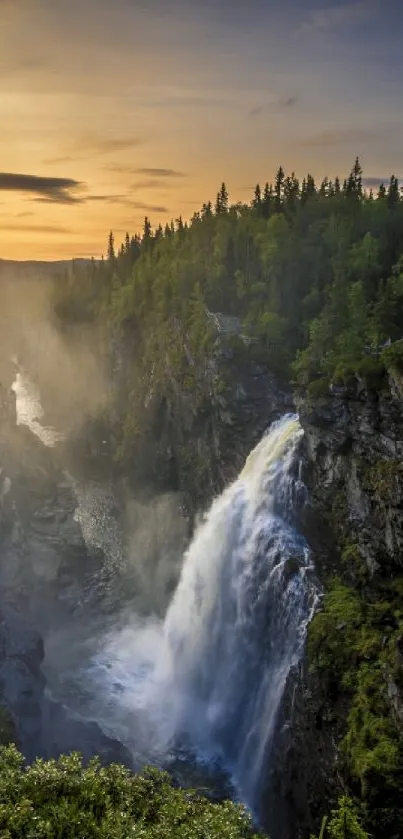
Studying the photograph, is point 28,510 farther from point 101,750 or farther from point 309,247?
point 309,247

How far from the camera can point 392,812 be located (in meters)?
31.9

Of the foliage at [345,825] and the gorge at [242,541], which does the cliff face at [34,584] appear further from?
the foliage at [345,825]

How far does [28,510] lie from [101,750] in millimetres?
39240

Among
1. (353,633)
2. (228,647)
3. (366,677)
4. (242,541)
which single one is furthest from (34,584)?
(366,677)

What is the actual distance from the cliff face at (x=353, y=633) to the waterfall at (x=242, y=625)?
243 centimetres

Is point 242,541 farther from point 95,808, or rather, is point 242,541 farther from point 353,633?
point 95,808

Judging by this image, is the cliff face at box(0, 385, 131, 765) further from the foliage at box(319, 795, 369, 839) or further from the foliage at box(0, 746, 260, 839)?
the foliage at box(319, 795, 369, 839)

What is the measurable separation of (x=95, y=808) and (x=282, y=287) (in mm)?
71919

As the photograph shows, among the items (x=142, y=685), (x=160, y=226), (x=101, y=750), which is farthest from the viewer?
(x=160, y=226)

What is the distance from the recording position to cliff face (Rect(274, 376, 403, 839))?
34.9 m

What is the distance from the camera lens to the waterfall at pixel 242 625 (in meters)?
47.5

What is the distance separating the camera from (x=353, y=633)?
41344mm

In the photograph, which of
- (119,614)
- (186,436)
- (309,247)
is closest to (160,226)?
(309,247)

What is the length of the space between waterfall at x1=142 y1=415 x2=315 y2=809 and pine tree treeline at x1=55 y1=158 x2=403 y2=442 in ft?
34.2
